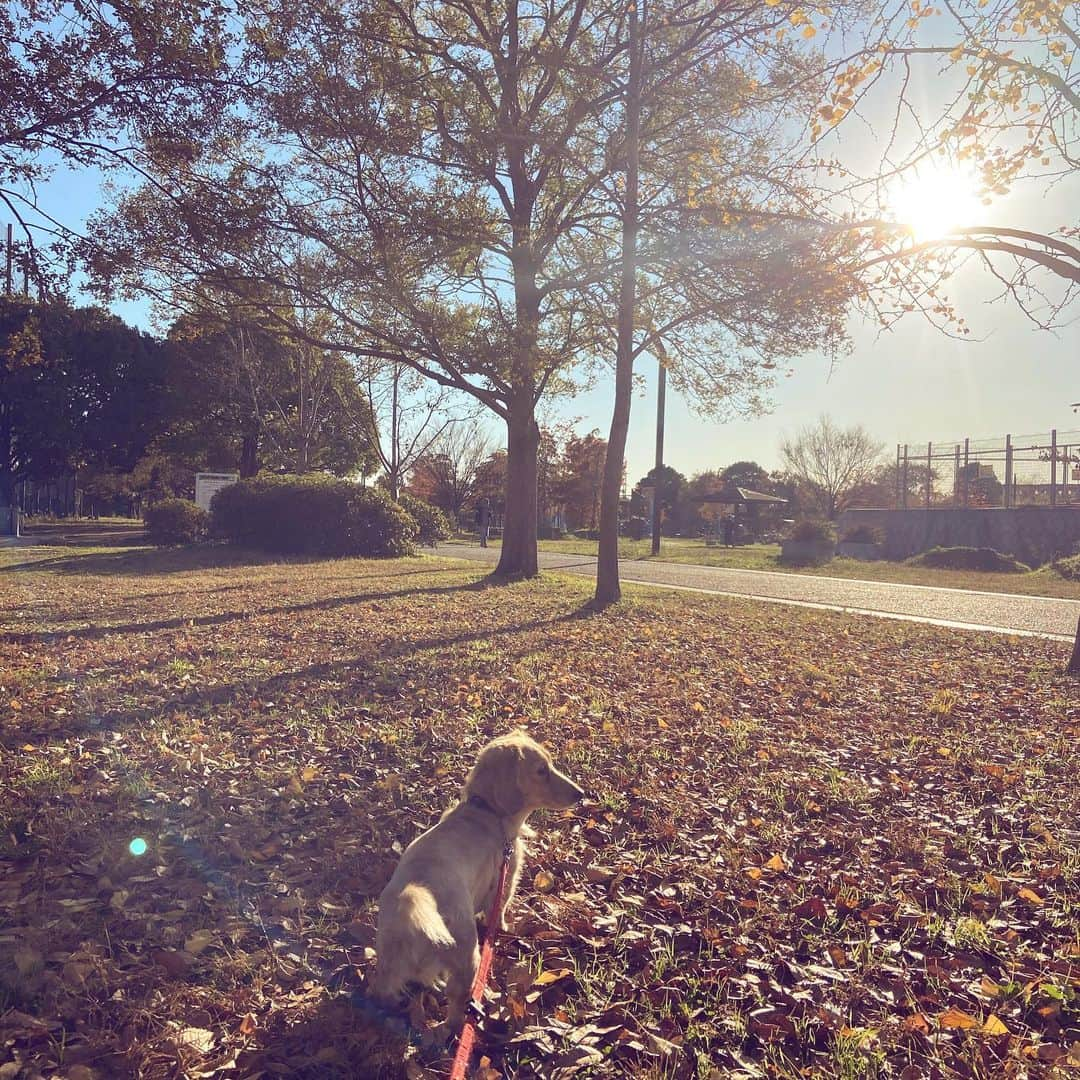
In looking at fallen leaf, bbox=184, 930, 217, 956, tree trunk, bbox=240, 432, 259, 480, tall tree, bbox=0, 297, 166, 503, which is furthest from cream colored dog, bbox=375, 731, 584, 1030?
tree trunk, bbox=240, 432, 259, 480

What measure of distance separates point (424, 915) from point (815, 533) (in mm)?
24984

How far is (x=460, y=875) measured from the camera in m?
2.62

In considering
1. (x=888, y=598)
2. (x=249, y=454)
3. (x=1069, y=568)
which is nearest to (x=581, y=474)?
(x=249, y=454)

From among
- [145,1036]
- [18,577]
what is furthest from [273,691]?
[18,577]

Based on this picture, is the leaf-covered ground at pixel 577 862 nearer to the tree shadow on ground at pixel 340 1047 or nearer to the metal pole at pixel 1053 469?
the tree shadow on ground at pixel 340 1047

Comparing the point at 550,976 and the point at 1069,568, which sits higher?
the point at 1069,568

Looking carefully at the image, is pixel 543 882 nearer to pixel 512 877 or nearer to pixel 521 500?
pixel 512 877

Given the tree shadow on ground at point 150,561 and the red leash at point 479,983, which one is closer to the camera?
the red leash at point 479,983

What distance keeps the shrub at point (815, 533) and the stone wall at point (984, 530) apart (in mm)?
3391

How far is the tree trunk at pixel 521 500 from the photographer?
15.8 m

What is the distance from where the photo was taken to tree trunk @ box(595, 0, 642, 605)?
1141cm

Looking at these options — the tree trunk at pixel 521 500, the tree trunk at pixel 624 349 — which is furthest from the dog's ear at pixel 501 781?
the tree trunk at pixel 521 500

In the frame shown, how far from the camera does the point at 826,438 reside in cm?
5231

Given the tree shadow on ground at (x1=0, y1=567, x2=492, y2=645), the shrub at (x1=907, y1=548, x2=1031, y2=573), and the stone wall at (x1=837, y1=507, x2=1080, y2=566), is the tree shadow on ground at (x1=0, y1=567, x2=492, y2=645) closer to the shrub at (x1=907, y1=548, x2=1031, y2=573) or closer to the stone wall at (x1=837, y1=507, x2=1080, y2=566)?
the shrub at (x1=907, y1=548, x2=1031, y2=573)
